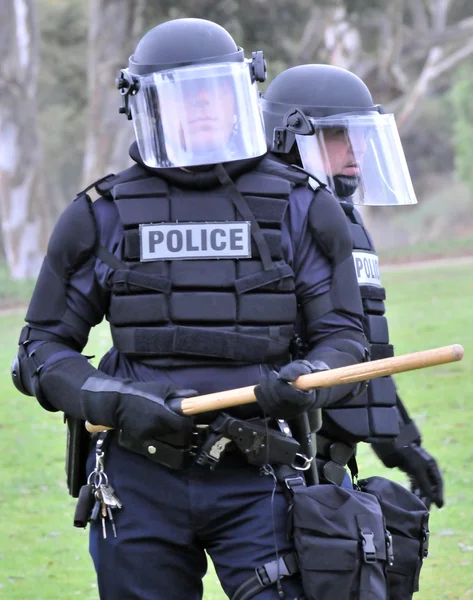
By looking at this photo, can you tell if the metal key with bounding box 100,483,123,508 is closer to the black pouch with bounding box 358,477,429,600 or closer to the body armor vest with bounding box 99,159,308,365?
the body armor vest with bounding box 99,159,308,365

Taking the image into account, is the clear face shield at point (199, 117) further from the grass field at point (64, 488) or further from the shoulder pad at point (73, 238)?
the grass field at point (64, 488)

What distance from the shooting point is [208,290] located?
3285mm

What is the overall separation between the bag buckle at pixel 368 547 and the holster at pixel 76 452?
80 centimetres

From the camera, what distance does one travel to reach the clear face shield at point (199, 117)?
3348 millimetres

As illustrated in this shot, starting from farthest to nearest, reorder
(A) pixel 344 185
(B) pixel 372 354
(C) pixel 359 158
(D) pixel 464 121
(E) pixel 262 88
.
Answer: (D) pixel 464 121, (E) pixel 262 88, (C) pixel 359 158, (A) pixel 344 185, (B) pixel 372 354

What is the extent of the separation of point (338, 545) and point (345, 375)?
0.48 meters

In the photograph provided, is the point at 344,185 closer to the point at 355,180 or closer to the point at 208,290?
the point at 355,180

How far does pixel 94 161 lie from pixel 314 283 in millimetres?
20377

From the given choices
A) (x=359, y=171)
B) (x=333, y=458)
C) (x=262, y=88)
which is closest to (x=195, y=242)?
(x=333, y=458)

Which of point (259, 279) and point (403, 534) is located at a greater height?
point (259, 279)

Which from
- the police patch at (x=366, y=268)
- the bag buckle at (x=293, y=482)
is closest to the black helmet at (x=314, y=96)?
the police patch at (x=366, y=268)

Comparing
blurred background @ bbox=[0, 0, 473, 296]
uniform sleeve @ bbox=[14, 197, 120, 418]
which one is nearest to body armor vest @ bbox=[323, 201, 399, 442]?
uniform sleeve @ bbox=[14, 197, 120, 418]

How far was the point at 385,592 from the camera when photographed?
3248mm

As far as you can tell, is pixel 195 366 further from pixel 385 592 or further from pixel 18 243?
pixel 18 243
